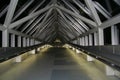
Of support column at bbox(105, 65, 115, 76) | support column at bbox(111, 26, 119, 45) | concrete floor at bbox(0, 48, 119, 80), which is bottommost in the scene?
concrete floor at bbox(0, 48, 119, 80)

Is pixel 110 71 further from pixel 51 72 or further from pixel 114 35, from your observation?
pixel 51 72

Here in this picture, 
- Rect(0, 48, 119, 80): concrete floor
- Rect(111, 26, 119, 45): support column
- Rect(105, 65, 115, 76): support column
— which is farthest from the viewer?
Rect(111, 26, 119, 45): support column

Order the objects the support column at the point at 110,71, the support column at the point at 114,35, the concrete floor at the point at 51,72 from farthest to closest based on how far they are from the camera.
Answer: the support column at the point at 114,35 → the support column at the point at 110,71 → the concrete floor at the point at 51,72

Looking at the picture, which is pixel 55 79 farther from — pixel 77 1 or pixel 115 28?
pixel 77 1

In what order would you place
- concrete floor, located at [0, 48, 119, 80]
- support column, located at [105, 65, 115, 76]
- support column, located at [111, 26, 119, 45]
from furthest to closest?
1. support column, located at [111, 26, 119, 45]
2. support column, located at [105, 65, 115, 76]
3. concrete floor, located at [0, 48, 119, 80]

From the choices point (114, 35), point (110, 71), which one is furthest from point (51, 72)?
point (114, 35)

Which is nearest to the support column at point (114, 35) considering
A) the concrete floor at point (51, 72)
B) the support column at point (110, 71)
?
the concrete floor at point (51, 72)

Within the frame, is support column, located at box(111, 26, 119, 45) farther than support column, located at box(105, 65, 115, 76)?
Yes

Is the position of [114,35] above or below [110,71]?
above

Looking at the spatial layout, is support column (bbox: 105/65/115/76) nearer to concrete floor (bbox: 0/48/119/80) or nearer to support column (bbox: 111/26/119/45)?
concrete floor (bbox: 0/48/119/80)

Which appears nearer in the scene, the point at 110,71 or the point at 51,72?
the point at 110,71

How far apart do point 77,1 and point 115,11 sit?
12.4 ft

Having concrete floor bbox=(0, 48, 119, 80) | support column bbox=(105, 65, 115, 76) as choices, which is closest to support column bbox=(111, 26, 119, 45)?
concrete floor bbox=(0, 48, 119, 80)

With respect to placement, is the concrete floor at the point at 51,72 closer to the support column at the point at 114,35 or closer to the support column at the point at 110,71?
the support column at the point at 110,71
